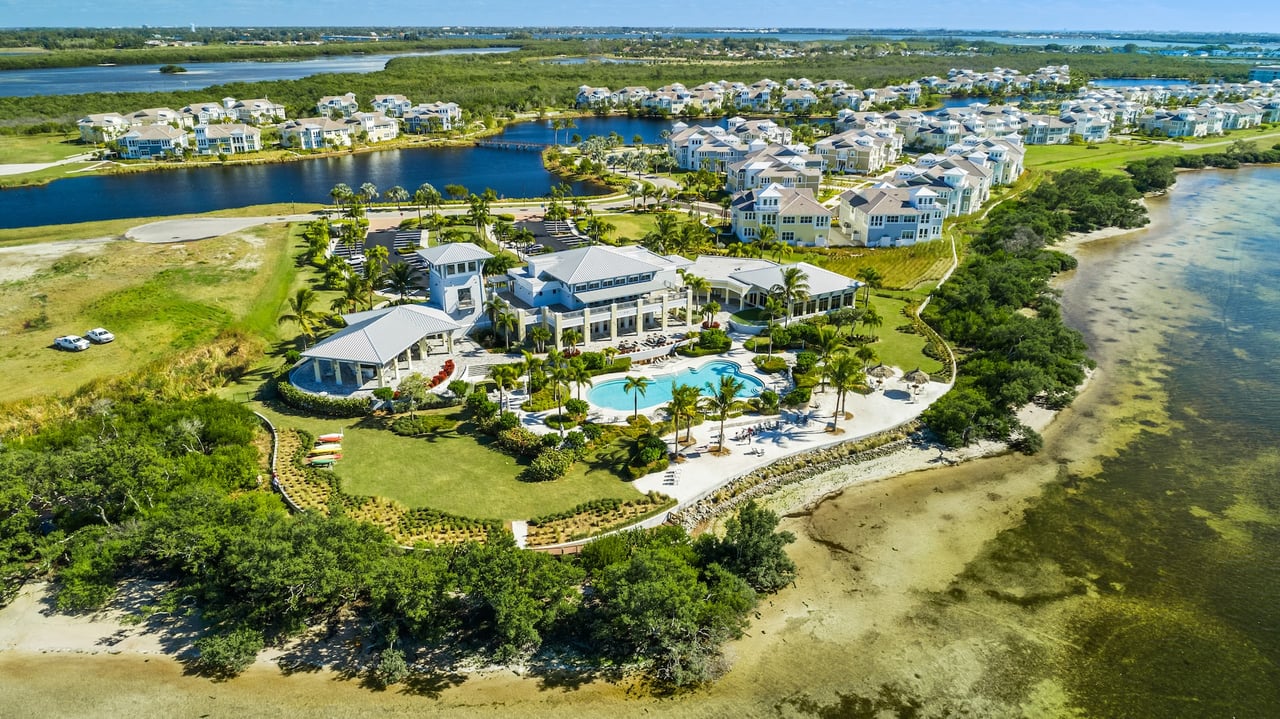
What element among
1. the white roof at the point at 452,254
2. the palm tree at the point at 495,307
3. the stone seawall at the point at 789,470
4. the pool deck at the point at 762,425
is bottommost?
the stone seawall at the point at 789,470

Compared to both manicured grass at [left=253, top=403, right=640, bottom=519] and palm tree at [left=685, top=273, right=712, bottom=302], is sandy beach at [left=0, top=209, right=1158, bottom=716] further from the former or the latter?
palm tree at [left=685, top=273, right=712, bottom=302]

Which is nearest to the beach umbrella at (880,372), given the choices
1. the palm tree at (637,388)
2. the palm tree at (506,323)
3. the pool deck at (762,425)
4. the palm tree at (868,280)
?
the pool deck at (762,425)

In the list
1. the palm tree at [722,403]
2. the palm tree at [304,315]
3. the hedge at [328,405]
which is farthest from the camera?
the palm tree at [304,315]

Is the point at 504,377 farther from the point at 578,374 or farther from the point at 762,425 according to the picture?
the point at 762,425

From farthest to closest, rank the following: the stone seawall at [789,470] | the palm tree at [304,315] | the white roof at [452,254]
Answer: the white roof at [452,254]
the palm tree at [304,315]
the stone seawall at [789,470]

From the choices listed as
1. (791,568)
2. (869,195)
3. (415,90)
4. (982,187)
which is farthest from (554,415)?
(415,90)

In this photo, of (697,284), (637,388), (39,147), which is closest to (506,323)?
(637,388)

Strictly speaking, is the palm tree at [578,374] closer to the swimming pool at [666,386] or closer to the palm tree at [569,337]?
the swimming pool at [666,386]

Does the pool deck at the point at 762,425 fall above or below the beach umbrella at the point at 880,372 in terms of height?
below

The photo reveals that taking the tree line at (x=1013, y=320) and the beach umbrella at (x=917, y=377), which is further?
the beach umbrella at (x=917, y=377)
